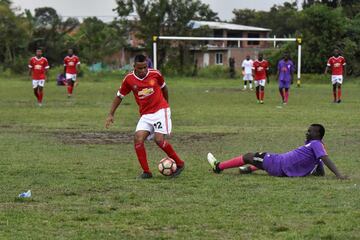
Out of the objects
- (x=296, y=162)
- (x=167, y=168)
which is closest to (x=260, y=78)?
(x=296, y=162)

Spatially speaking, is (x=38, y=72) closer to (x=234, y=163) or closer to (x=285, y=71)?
(x=285, y=71)

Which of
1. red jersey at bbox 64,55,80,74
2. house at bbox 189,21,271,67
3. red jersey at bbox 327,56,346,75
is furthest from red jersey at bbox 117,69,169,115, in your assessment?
house at bbox 189,21,271,67

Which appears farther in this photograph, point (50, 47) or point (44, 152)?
point (50, 47)

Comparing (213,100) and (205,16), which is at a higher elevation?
(205,16)

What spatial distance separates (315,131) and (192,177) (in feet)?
6.32

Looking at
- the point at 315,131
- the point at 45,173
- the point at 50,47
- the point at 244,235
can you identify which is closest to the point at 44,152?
the point at 45,173

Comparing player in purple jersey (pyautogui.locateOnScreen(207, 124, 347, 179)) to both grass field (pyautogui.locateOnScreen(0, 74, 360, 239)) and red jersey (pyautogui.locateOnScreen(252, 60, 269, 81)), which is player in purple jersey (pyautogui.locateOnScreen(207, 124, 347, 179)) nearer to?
grass field (pyautogui.locateOnScreen(0, 74, 360, 239))

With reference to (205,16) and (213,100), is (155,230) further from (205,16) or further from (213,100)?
(205,16)

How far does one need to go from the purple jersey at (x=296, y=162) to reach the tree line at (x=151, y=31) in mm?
38718

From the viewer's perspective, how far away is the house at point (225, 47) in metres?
58.8

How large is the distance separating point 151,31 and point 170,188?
48012 millimetres

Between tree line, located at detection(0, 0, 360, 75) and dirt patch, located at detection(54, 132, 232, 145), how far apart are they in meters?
33.0

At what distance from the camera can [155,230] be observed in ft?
21.9

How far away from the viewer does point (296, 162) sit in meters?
9.98
